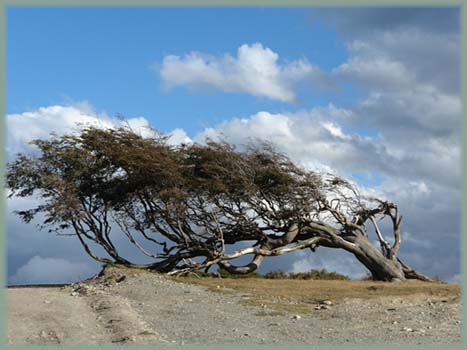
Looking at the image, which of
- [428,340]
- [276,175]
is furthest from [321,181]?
[428,340]

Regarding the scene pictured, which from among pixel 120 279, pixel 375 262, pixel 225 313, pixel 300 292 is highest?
pixel 375 262

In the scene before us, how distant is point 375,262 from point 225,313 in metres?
15.3

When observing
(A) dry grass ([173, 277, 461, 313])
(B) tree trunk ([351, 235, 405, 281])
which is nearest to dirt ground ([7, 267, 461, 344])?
(A) dry grass ([173, 277, 461, 313])

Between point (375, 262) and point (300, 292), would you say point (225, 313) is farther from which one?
point (375, 262)

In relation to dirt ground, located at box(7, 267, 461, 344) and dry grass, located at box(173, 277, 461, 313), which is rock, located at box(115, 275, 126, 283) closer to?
dirt ground, located at box(7, 267, 461, 344)

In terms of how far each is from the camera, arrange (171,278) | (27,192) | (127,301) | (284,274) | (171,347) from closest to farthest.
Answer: (171,347) < (127,301) < (171,278) < (27,192) < (284,274)

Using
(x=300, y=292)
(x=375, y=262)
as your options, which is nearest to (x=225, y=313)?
(x=300, y=292)

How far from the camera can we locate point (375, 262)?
32250 mm

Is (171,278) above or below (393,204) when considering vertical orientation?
below

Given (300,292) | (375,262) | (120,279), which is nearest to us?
(300,292)

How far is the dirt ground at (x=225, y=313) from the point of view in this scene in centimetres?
1454

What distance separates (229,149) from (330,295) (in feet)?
30.9

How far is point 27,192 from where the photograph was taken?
29562 millimetres

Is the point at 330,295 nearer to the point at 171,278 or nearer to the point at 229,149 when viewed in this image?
the point at 171,278
